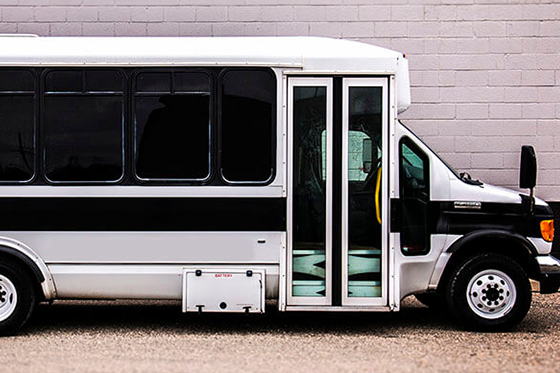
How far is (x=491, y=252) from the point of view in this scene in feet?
27.3

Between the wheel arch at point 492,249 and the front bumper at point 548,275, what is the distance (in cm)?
7

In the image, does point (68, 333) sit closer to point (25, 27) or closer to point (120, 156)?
point (120, 156)

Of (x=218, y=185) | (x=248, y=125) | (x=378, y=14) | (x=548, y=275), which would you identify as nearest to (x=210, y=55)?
(x=248, y=125)

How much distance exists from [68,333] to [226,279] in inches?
65.0

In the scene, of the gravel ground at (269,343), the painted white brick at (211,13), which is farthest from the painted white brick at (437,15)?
the gravel ground at (269,343)

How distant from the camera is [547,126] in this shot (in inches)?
462

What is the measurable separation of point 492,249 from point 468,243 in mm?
324

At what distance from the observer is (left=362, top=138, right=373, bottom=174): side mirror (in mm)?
8203

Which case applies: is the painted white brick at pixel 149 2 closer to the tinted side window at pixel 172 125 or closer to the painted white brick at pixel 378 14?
the painted white brick at pixel 378 14

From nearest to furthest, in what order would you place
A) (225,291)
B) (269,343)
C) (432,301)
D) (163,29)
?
1. (269,343)
2. (225,291)
3. (432,301)
4. (163,29)

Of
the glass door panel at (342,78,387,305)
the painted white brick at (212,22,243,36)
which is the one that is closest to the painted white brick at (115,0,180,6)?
the painted white brick at (212,22,243,36)

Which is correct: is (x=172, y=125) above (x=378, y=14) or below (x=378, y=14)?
below

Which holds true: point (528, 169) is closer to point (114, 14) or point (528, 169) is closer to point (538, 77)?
point (538, 77)

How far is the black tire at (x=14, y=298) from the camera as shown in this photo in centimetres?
805
